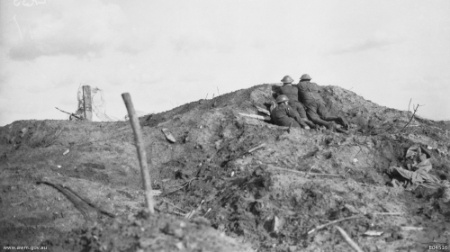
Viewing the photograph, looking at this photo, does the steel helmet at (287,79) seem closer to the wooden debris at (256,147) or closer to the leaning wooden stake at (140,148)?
the wooden debris at (256,147)

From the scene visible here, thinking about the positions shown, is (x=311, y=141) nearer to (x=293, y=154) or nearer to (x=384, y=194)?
(x=293, y=154)

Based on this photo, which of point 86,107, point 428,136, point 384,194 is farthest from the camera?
point 86,107

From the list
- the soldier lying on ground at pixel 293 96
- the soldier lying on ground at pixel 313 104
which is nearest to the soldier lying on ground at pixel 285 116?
the soldier lying on ground at pixel 293 96

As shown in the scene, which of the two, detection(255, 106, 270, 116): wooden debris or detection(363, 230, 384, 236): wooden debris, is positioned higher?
detection(255, 106, 270, 116): wooden debris

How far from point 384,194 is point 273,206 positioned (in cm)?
248

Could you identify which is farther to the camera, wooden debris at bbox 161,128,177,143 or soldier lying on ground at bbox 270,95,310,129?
soldier lying on ground at bbox 270,95,310,129

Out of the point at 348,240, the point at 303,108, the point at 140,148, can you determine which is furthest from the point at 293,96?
the point at 140,148

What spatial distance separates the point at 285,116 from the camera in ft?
45.8

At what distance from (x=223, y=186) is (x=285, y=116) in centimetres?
402

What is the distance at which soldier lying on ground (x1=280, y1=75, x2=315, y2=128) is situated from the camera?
47.9 ft

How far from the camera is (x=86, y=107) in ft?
56.0

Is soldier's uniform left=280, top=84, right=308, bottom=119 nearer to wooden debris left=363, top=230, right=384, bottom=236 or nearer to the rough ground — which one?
the rough ground

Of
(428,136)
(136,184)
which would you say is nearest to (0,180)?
(136,184)

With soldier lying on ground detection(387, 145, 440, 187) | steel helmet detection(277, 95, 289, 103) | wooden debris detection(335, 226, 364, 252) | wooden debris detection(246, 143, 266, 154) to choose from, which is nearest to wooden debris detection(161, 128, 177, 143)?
wooden debris detection(246, 143, 266, 154)
